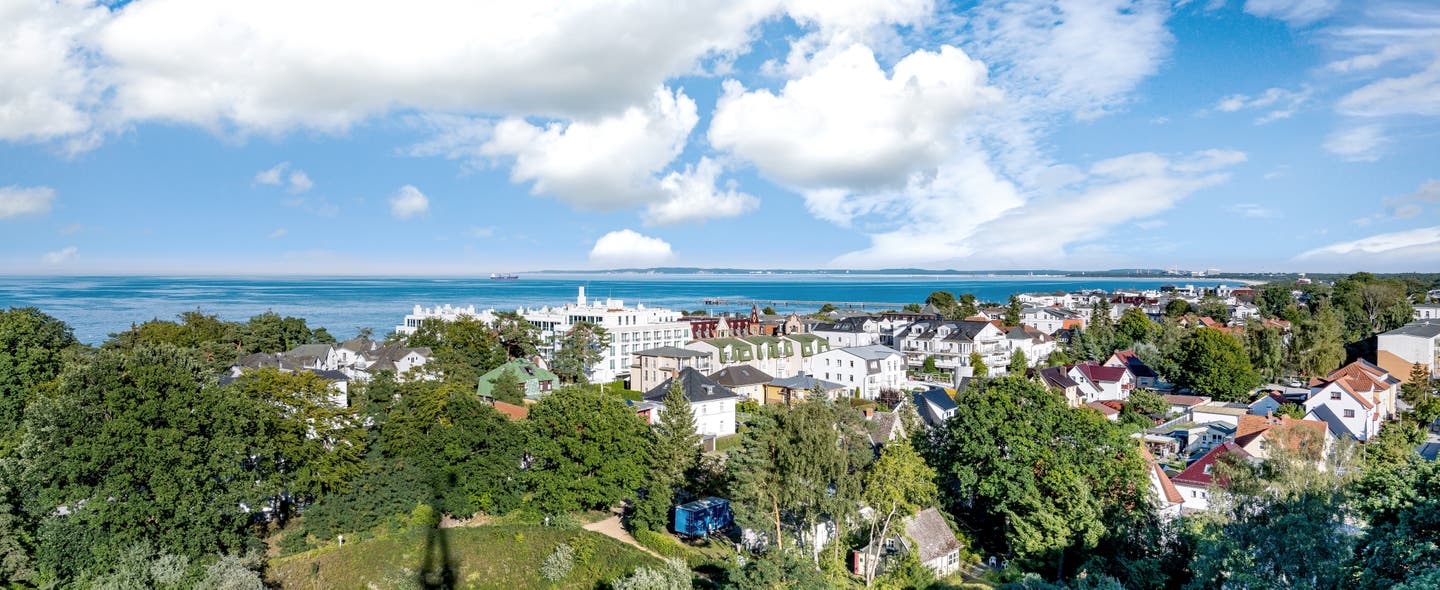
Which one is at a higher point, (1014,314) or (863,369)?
(1014,314)

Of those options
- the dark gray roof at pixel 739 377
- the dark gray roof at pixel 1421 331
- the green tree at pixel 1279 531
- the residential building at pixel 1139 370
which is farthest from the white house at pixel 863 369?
the dark gray roof at pixel 1421 331

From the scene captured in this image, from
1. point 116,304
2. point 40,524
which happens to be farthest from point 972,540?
point 116,304

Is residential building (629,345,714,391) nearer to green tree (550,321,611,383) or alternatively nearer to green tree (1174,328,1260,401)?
green tree (550,321,611,383)

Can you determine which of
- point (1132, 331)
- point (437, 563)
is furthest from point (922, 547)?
point (1132, 331)

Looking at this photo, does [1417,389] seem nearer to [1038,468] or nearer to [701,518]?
[1038,468]

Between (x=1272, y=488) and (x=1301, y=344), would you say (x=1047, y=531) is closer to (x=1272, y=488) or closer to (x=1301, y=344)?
(x=1272, y=488)
